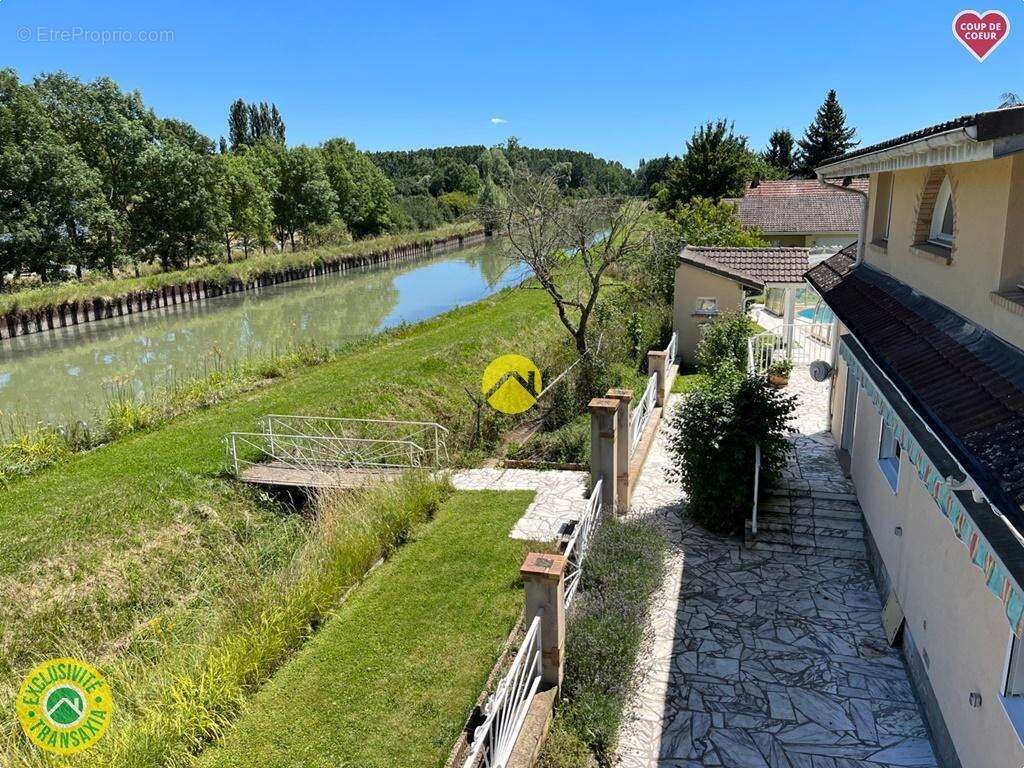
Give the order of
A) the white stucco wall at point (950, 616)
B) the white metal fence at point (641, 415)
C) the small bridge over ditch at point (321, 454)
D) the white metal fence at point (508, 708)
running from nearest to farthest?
the white stucco wall at point (950, 616) < the white metal fence at point (508, 708) < the white metal fence at point (641, 415) < the small bridge over ditch at point (321, 454)

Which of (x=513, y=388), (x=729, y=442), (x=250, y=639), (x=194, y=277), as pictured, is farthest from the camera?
(x=194, y=277)

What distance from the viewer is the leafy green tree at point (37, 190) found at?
3166 cm

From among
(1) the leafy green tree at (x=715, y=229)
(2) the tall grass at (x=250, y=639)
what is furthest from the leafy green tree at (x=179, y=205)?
(2) the tall grass at (x=250, y=639)

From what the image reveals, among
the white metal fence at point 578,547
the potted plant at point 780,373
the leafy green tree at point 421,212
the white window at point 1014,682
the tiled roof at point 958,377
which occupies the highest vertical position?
the leafy green tree at point 421,212

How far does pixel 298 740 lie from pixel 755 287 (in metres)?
17.2

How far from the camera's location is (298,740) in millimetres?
6035

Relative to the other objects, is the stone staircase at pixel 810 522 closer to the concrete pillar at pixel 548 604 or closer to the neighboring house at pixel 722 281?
the concrete pillar at pixel 548 604

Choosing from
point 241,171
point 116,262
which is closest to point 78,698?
point 116,262

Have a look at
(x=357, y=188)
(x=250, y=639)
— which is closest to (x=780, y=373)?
(x=250, y=639)

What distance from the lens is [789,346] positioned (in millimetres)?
17750

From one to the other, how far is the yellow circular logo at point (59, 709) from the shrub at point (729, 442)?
25.3 feet

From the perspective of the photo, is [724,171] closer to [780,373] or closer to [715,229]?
[715,229]

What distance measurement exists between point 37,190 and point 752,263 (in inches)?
1310

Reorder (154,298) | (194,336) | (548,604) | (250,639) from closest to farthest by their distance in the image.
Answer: (548,604) < (250,639) < (194,336) < (154,298)
